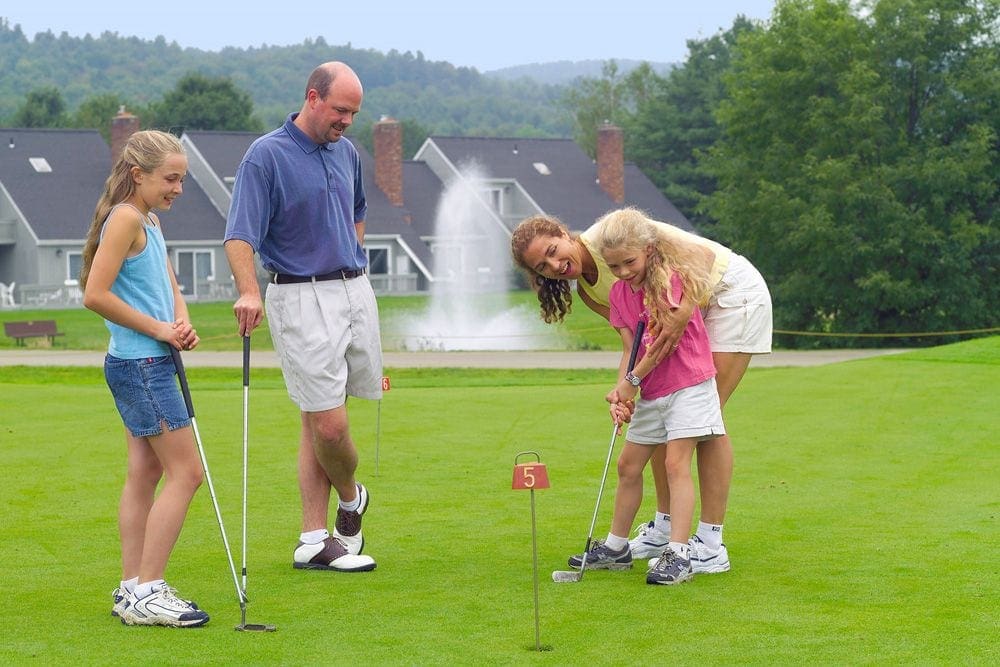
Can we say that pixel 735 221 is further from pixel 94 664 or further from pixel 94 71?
pixel 94 71

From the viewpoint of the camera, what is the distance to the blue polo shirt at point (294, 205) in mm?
6266

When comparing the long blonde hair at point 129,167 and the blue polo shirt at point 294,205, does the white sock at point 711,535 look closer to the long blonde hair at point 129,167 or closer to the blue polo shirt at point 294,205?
the blue polo shirt at point 294,205

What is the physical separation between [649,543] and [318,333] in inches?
67.2

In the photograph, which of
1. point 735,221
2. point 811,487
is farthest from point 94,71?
point 811,487

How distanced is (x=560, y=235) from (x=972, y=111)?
111ft

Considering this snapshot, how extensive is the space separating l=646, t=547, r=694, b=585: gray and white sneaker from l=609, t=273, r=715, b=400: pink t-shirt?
72cm

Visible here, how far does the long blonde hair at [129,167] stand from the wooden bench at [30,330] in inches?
1101

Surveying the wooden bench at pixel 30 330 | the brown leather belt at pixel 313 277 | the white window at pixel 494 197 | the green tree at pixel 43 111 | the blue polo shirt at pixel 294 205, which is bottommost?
the wooden bench at pixel 30 330

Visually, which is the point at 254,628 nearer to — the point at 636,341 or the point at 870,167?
the point at 636,341

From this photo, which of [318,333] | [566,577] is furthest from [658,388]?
[318,333]

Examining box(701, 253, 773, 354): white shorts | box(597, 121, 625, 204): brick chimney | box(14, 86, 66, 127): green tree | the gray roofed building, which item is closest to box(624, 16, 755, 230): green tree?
the gray roofed building

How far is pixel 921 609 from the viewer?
5242mm

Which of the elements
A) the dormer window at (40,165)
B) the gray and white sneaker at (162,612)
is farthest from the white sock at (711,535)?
the dormer window at (40,165)

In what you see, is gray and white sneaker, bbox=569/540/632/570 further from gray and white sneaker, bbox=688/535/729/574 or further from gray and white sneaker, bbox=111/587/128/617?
gray and white sneaker, bbox=111/587/128/617
